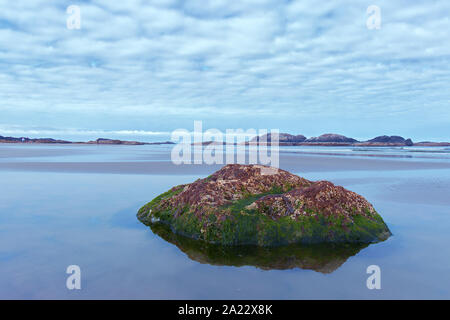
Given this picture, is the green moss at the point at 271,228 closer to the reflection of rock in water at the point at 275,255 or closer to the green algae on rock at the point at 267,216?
the green algae on rock at the point at 267,216

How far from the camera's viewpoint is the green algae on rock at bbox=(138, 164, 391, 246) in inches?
248

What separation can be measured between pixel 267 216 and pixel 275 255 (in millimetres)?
1145

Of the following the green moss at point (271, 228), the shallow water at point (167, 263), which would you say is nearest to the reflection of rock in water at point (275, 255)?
the shallow water at point (167, 263)

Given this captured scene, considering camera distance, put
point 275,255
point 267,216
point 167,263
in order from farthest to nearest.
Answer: point 267,216 < point 275,255 < point 167,263

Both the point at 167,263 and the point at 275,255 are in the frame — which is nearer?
the point at 167,263

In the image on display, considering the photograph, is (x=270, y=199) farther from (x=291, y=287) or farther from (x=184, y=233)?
(x=291, y=287)

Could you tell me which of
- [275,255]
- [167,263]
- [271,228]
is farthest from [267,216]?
[167,263]

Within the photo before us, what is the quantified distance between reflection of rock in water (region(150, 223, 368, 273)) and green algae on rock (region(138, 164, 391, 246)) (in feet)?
0.77

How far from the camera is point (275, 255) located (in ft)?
18.5

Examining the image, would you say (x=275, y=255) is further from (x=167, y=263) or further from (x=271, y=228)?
(x=167, y=263)

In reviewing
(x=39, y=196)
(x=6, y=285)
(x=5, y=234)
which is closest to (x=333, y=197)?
(x=6, y=285)

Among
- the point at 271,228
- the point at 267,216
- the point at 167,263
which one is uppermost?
the point at 267,216

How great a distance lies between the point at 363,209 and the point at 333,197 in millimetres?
806

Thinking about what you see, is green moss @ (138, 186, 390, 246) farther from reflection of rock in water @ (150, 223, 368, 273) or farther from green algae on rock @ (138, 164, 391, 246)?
reflection of rock in water @ (150, 223, 368, 273)
